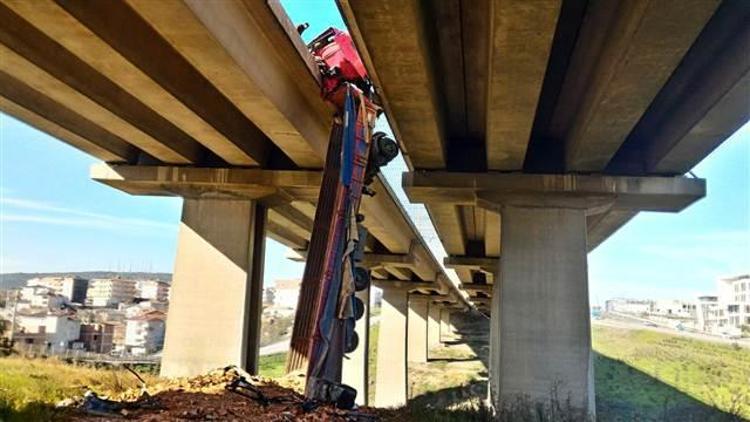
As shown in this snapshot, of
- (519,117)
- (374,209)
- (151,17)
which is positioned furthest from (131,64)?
(374,209)

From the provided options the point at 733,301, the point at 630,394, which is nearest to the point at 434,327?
the point at 630,394

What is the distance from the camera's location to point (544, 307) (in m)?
13.0

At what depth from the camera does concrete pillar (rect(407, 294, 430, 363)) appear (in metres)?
59.9

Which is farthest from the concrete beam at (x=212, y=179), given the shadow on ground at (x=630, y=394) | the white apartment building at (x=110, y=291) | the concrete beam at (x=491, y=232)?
the white apartment building at (x=110, y=291)

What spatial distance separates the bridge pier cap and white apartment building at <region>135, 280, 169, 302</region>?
296ft

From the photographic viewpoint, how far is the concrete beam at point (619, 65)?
7.14m

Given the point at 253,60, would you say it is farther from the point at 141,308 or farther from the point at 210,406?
the point at 141,308

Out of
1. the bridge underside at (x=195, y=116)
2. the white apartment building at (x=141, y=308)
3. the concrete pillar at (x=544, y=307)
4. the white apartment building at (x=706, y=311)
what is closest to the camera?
the bridge underside at (x=195, y=116)

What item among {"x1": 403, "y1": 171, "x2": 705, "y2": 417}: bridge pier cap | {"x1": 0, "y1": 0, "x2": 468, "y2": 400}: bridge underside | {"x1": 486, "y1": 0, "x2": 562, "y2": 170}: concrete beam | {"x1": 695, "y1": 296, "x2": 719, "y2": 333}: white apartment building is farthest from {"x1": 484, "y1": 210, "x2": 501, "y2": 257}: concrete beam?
{"x1": 695, "y1": 296, "x2": 719, "y2": 333}: white apartment building

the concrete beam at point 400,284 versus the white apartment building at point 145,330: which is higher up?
the concrete beam at point 400,284

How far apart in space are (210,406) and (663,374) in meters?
45.6

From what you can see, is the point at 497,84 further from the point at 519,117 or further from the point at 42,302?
the point at 42,302

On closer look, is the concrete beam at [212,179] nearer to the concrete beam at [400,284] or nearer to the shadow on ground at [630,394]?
the shadow on ground at [630,394]

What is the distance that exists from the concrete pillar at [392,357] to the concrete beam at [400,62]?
31.4 m
